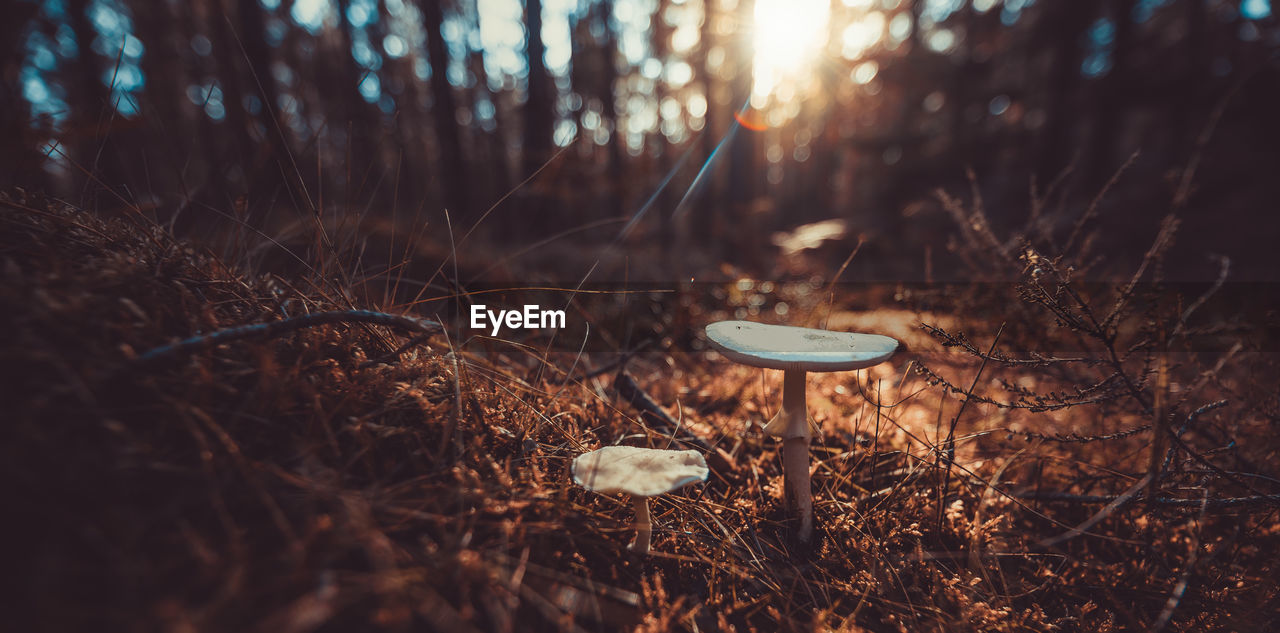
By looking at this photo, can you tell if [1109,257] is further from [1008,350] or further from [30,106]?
[30,106]

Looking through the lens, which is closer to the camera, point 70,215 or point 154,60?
point 70,215

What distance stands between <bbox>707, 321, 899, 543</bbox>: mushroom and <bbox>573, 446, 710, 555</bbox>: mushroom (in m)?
0.38

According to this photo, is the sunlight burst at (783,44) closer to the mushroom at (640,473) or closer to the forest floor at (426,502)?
the forest floor at (426,502)

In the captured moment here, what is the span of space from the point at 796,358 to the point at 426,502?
43.3 inches

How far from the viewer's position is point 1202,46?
9.57 m

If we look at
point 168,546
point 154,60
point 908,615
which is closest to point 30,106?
point 154,60

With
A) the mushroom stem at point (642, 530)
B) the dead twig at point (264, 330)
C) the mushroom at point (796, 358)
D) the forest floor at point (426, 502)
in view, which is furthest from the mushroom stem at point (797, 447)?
→ the dead twig at point (264, 330)

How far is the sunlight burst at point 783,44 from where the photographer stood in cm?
1151

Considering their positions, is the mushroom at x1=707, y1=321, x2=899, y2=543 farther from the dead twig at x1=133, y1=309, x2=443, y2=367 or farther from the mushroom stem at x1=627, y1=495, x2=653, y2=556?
the dead twig at x1=133, y1=309, x2=443, y2=367

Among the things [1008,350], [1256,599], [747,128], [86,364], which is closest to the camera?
[86,364]

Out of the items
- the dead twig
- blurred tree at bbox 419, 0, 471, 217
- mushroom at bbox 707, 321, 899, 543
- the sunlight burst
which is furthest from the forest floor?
the sunlight burst

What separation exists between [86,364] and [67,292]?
0.27 m

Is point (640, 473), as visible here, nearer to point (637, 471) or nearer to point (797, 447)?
point (637, 471)

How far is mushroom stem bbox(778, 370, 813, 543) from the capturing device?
1.74 metres
